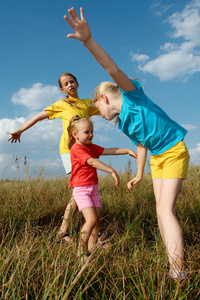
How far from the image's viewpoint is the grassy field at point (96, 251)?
1.61m

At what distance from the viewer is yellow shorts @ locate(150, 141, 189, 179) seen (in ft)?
7.18

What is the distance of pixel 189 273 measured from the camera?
1833mm

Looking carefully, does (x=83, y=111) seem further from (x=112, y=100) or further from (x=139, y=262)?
(x=139, y=262)

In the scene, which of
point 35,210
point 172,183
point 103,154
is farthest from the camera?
point 35,210

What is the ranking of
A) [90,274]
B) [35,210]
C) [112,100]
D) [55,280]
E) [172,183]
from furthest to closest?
[35,210]
[112,100]
[172,183]
[90,274]
[55,280]

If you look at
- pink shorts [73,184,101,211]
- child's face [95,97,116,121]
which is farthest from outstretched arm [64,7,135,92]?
pink shorts [73,184,101,211]

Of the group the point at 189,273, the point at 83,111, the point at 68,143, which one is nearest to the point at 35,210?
the point at 68,143

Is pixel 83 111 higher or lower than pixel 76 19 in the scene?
lower

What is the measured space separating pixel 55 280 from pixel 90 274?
292mm

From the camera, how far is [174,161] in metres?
2.23

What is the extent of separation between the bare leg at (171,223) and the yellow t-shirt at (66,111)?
173cm

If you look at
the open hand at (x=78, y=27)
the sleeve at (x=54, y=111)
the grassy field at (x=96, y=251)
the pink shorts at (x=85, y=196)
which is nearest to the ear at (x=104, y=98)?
the open hand at (x=78, y=27)

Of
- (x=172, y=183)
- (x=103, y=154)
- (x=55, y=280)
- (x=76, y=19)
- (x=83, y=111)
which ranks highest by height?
(x=76, y=19)

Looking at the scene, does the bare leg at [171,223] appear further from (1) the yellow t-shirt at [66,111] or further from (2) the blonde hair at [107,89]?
(1) the yellow t-shirt at [66,111]
